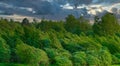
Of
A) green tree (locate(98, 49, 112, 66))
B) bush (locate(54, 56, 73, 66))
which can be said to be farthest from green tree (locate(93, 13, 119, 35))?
bush (locate(54, 56, 73, 66))

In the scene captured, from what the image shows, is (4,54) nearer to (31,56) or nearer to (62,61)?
(31,56)

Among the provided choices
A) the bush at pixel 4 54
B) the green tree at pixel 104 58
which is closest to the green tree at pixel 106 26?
the green tree at pixel 104 58

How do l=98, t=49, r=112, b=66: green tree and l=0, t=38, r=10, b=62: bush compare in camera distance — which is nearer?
l=0, t=38, r=10, b=62: bush

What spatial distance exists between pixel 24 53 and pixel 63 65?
383 inches

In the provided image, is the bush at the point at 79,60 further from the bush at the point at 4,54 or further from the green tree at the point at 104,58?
the bush at the point at 4,54

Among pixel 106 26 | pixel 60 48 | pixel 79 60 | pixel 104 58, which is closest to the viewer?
pixel 79 60

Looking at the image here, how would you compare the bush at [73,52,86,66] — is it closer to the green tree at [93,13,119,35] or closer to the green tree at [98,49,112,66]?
the green tree at [98,49,112,66]

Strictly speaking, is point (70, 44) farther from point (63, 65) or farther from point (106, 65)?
point (63, 65)

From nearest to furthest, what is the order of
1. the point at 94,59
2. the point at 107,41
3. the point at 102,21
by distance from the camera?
the point at 94,59 < the point at 107,41 < the point at 102,21

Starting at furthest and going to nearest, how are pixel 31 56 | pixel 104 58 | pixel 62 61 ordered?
pixel 104 58, pixel 62 61, pixel 31 56

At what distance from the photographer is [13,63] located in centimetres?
10619

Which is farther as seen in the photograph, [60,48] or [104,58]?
[60,48]

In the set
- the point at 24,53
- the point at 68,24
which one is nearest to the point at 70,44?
the point at 24,53

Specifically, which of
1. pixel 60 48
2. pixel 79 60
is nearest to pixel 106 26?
pixel 60 48
